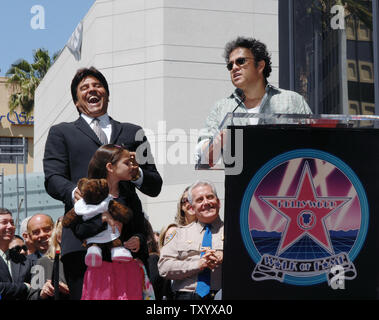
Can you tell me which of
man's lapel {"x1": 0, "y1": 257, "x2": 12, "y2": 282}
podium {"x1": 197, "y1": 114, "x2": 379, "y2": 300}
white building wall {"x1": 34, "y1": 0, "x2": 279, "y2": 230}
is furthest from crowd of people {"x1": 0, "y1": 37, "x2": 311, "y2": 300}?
white building wall {"x1": 34, "y1": 0, "x2": 279, "y2": 230}

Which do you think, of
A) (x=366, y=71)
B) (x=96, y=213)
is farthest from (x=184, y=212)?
(x=366, y=71)

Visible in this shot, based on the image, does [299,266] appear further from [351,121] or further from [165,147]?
[165,147]

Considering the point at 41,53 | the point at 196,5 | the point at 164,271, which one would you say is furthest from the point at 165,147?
the point at 41,53

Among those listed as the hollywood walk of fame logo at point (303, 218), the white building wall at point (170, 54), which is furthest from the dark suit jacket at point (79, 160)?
the white building wall at point (170, 54)

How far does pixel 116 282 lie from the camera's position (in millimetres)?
3984

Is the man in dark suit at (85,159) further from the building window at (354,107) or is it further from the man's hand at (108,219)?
the building window at (354,107)

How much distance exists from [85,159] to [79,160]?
1.4 inches

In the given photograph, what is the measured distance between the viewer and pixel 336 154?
3.49 metres

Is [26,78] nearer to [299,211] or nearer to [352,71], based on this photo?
[352,71]

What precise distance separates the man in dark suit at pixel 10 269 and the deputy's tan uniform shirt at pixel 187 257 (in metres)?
1.37

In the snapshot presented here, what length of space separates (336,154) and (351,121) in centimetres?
18

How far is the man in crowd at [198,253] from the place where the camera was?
190 inches

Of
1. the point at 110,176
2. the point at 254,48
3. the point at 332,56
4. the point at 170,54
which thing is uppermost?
the point at 170,54

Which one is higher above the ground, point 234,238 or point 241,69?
point 241,69
